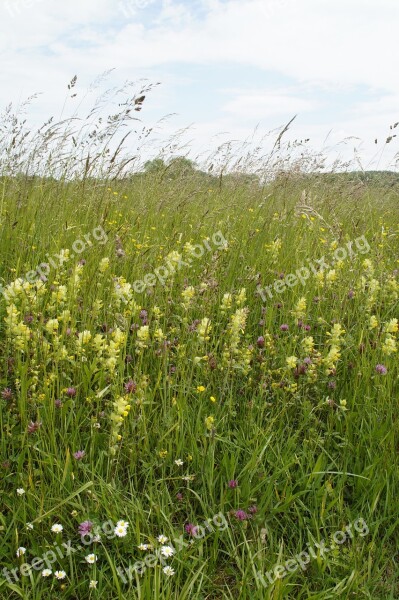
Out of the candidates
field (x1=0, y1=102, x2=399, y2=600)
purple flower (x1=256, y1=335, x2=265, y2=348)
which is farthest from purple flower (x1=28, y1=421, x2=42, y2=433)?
purple flower (x1=256, y1=335, x2=265, y2=348)

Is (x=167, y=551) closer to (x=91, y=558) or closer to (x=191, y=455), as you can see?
(x=91, y=558)

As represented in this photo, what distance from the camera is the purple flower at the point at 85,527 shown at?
66.7 inches

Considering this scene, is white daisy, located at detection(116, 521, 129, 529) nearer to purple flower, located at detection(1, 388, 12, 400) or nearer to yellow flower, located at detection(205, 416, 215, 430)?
yellow flower, located at detection(205, 416, 215, 430)

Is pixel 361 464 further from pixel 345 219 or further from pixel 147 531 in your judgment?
pixel 345 219

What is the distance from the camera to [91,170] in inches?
158

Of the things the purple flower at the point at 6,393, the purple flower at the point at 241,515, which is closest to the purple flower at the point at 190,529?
the purple flower at the point at 241,515

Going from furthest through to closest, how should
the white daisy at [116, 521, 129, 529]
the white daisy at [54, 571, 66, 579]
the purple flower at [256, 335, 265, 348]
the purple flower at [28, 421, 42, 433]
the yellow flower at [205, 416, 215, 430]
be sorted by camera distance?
1. the purple flower at [256, 335, 265, 348]
2. the yellow flower at [205, 416, 215, 430]
3. the purple flower at [28, 421, 42, 433]
4. the white daisy at [116, 521, 129, 529]
5. the white daisy at [54, 571, 66, 579]

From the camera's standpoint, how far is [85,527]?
1711 mm

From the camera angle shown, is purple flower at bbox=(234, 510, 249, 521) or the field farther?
purple flower at bbox=(234, 510, 249, 521)

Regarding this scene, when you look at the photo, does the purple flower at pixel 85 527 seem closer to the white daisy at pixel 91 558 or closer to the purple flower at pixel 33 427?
the white daisy at pixel 91 558

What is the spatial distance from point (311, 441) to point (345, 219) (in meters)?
3.80

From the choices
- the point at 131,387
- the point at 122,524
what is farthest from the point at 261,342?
the point at 122,524

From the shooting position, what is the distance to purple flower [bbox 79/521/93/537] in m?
1.69

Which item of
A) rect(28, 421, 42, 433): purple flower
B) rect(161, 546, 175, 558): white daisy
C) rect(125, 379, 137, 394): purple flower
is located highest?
rect(125, 379, 137, 394): purple flower
